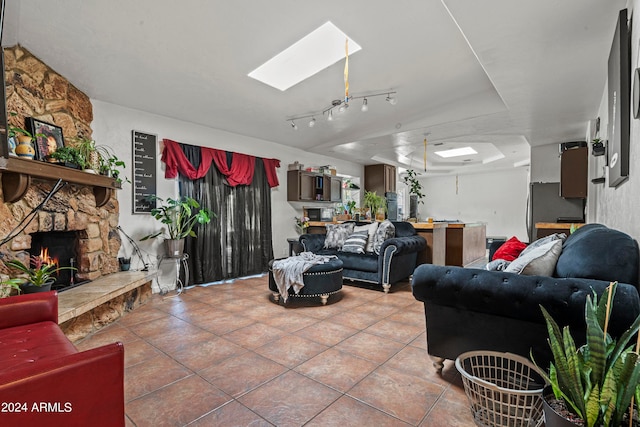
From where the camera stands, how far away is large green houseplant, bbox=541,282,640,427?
878 mm

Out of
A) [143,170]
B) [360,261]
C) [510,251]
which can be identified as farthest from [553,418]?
[143,170]

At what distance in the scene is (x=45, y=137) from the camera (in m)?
2.69

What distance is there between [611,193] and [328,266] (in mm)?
2626

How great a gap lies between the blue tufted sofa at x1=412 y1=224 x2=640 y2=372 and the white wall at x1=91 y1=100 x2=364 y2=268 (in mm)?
3653

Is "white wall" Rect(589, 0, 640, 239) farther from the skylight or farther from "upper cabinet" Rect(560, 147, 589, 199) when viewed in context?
the skylight

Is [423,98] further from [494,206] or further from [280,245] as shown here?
[494,206]

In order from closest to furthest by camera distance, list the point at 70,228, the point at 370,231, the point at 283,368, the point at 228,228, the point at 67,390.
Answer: the point at 67,390, the point at 283,368, the point at 70,228, the point at 370,231, the point at 228,228

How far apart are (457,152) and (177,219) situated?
652 cm

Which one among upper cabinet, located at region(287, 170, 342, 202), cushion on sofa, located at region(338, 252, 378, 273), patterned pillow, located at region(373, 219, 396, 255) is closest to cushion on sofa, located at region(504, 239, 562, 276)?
cushion on sofa, located at region(338, 252, 378, 273)

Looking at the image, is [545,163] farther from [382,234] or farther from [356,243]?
[356,243]

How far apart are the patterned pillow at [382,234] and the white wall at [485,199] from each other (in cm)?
660

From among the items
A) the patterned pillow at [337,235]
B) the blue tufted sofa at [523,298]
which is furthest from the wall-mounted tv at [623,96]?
the patterned pillow at [337,235]

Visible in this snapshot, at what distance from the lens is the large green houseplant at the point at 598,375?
0.88 m

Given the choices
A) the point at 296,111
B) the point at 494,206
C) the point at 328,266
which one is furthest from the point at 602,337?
the point at 494,206
